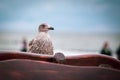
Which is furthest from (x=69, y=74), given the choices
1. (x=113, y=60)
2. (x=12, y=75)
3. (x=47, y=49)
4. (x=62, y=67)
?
(x=47, y=49)

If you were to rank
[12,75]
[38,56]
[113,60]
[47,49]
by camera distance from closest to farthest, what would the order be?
[12,75] → [38,56] → [113,60] → [47,49]

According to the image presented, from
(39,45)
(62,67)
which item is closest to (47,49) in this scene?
(39,45)

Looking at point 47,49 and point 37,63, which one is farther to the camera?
point 47,49

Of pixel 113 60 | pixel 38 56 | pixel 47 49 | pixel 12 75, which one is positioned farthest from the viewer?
pixel 47 49

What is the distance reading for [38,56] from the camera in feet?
3.47

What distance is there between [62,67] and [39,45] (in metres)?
0.52

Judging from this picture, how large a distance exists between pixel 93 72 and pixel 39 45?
0.54 metres

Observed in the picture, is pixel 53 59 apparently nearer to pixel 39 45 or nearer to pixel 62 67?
pixel 62 67

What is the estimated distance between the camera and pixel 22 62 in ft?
3.14

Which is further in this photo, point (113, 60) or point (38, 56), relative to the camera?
point (113, 60)

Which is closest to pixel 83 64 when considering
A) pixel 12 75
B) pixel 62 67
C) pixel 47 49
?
pixel 62 67

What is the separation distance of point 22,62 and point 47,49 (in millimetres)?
494

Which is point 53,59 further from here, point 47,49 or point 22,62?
point 47,49

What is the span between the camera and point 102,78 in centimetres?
96
